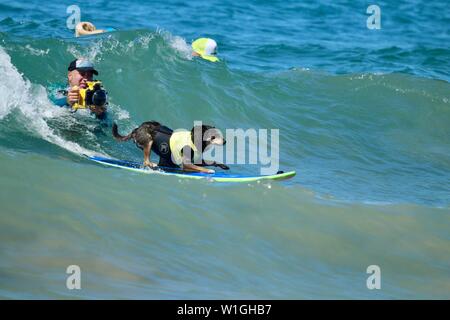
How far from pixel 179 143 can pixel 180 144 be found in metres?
0.02

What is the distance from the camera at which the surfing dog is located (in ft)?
30.6

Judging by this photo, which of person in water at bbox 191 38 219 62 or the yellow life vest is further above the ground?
person in water at bbox 191 38 219 62

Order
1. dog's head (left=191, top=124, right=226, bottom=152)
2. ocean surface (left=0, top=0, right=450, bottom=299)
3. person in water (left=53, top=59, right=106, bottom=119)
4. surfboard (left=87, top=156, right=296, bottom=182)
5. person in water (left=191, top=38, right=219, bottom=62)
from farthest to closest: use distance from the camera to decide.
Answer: person in water (left=191, top=38, right=219, bottom=62) → person in water (left=53, top=59, right=106, bottom=119) → surfboard (left=87, top=156, right=296, bottom=182) → dog's head (left=191, top=124, right=226, bottom=152) → ocean surface (left=0, top=0, right=450, bottom=299)

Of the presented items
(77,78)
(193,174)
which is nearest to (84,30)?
(77,78)

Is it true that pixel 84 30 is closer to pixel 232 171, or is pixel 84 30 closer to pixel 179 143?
pixel 232 171

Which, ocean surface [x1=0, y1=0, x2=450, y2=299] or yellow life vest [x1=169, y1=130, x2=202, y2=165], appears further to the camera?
yellow life vest [x1=169, y1=130, x2=202, y2=165]

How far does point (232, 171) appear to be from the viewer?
1076 cm

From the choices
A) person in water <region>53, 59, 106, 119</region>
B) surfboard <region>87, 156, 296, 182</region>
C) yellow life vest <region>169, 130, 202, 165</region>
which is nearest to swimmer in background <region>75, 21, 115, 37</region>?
person in water <region>53, 59, 106, 119</region>

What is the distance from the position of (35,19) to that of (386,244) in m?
11.9

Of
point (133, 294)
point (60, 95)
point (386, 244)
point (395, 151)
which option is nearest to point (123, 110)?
point (60, 95)

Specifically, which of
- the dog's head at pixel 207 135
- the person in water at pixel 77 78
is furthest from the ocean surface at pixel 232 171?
the dog's head at pixel 207 135

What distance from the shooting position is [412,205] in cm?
1005

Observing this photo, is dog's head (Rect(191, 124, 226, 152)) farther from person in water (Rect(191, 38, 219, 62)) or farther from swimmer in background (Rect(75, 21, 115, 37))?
swimmer in background (Rect(75, 21, 115, 37))

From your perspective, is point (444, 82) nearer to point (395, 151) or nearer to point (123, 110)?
point (395, 151)
